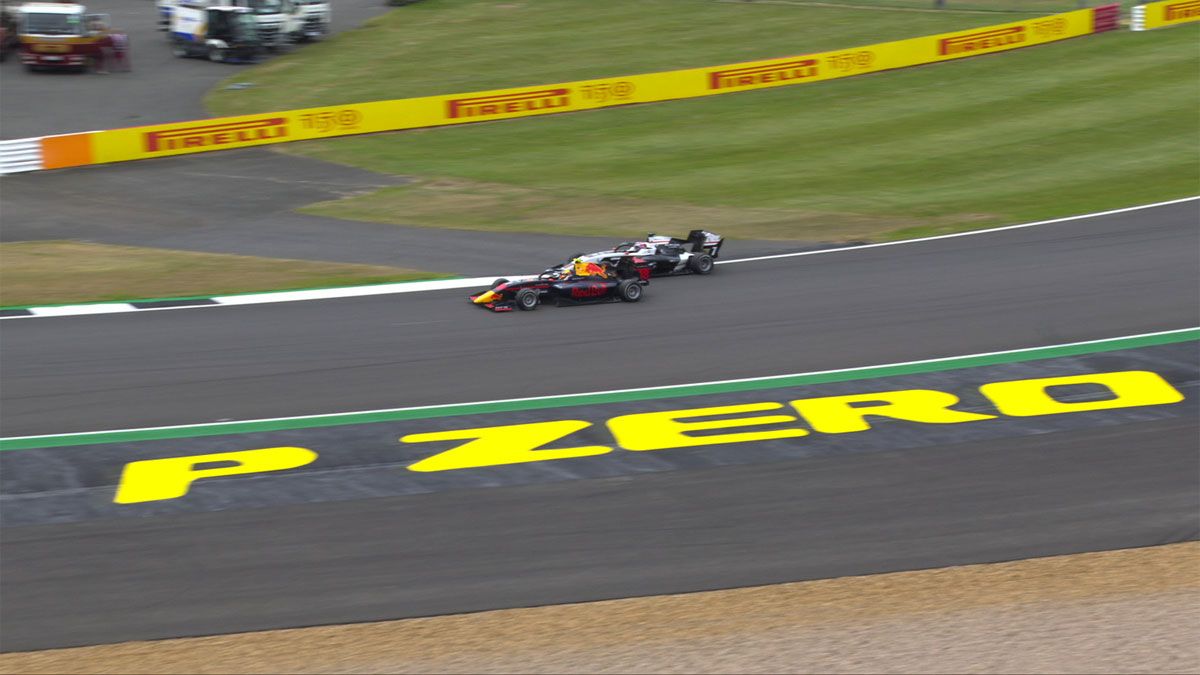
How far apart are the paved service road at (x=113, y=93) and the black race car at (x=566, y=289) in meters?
Answer: 18.4

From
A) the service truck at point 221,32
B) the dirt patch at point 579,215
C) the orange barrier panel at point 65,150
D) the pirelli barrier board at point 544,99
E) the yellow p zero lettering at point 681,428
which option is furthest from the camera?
the service truck at point 221,32

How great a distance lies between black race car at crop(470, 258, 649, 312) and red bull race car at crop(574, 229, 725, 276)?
593 millimetres

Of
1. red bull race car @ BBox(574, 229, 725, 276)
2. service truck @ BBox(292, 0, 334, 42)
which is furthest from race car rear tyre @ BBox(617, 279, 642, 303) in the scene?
service truck @ BBox(292, 0, 334, 42)

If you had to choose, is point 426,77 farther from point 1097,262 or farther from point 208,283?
point 1097,262

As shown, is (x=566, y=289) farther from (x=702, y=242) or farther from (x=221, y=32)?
(x=221, y=32)

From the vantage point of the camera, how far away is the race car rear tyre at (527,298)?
1777 centimetres

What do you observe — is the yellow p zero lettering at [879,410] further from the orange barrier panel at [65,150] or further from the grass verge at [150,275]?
the orange barrier panel at [65,150]

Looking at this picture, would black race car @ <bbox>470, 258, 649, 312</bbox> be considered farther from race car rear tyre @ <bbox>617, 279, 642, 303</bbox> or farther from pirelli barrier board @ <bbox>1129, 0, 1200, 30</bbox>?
pirelli barrier board @ <bbox>1129, 0, 1200, 30</bbox>

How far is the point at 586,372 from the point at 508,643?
21.2ft

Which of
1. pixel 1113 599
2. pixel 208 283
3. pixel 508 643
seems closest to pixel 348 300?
pixel 208 283

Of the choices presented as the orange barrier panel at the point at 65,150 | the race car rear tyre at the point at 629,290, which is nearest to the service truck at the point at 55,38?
the orange barrier panel at the point at 65,150

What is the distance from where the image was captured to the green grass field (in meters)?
24.1

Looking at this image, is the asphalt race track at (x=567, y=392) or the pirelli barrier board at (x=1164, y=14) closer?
the asphalt race track at (x=567, y=392)

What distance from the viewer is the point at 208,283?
66.1 feet
